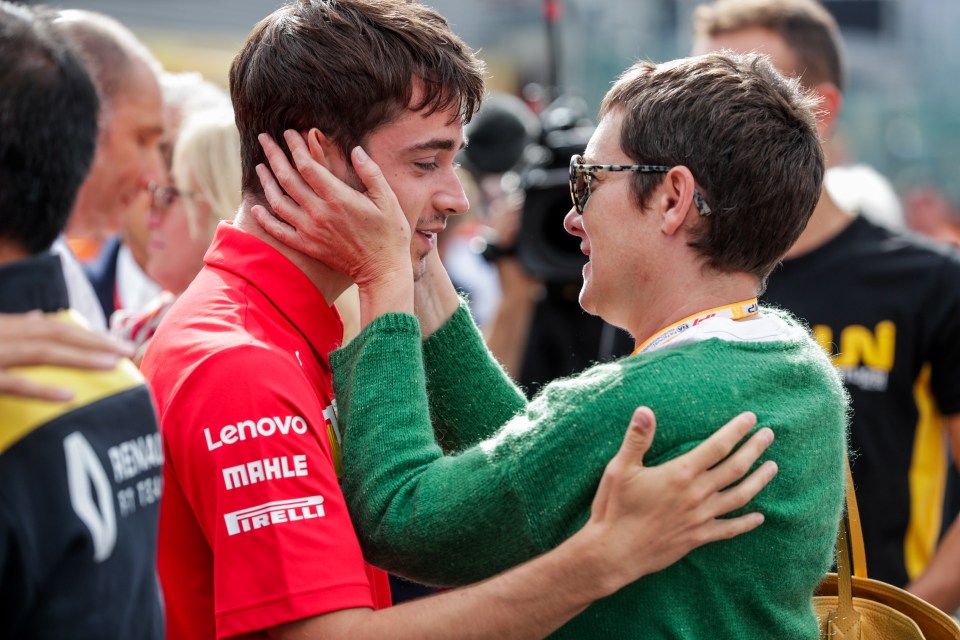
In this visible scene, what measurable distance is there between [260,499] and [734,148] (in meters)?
0.99

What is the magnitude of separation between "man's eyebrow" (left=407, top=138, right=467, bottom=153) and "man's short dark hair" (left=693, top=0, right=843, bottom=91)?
1.85 metres

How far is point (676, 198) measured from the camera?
1976mm

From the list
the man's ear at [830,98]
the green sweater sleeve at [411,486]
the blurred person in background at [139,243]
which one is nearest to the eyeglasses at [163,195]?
the blurred person in background at [139,243]

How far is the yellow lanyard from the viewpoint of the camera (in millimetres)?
1945

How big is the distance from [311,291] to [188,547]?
53cm

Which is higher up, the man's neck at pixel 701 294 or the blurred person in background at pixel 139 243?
the man's neck at pixel 701 294

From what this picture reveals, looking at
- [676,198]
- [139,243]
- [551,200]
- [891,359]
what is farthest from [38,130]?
[551,200]

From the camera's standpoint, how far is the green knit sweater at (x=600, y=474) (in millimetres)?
1772

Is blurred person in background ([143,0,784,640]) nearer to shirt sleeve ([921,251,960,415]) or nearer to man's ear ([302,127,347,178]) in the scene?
man's ear ([302,127,347,178])

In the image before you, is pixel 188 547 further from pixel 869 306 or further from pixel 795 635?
pixel 869 306

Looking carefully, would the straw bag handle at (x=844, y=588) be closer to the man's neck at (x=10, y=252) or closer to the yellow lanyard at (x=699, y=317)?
the yellow lanyard at (x=699, y=317)

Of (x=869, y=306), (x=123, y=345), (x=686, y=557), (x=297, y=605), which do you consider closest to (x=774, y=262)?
(x=686, y=557)

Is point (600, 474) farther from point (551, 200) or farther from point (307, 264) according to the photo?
point (551, 200)

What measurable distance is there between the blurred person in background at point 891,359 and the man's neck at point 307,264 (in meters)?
1.68
